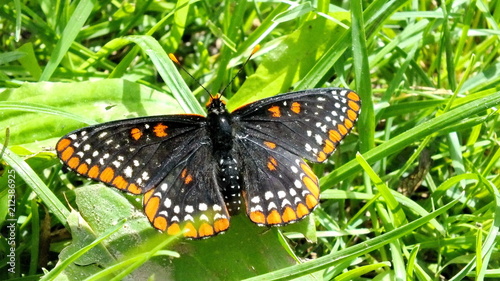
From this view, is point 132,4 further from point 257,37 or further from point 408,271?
point 408,271

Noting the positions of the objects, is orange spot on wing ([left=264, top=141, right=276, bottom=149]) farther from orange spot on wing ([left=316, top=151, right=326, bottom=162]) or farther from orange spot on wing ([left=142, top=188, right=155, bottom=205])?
orange spot on wing ([left=142, top=188, right=155, bottom=205])

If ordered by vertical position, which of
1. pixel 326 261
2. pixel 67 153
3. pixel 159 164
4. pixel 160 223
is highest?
pixel 67 153

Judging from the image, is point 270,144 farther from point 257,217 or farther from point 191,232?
point 191,232

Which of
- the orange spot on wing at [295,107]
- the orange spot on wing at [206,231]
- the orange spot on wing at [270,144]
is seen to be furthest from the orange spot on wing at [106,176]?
the orange spot on wing at [295,107]

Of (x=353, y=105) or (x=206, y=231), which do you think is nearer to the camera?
(x=206, y=231)

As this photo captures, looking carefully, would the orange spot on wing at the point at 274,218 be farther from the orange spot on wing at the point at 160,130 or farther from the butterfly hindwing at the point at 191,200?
the orange spot on wing at the point at 160,130

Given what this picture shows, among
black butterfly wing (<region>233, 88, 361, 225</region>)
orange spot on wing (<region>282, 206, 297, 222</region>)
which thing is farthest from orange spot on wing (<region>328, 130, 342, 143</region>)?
orange spot on wing (<region>282, 206, 297, 222</region>)

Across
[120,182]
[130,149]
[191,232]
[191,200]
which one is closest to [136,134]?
[130,149]
